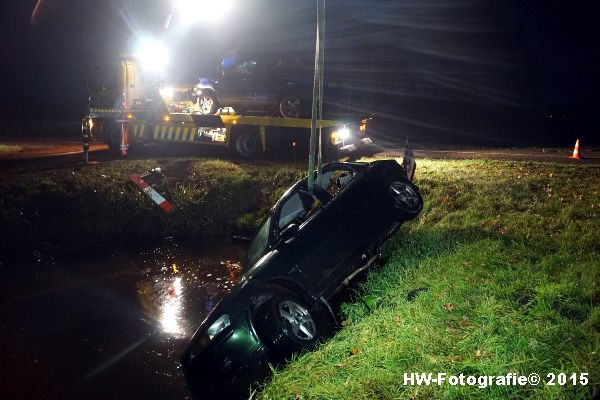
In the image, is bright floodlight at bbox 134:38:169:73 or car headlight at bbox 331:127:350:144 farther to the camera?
bright floodlight at bbox 134:38:169:73

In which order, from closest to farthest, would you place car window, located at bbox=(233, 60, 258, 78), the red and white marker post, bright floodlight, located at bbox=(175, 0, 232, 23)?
the red and white marker post < bright floodlight, located at bbox=(175, 0, 232, 23) < car window, located at bbox=(233, 60, 258, 78)

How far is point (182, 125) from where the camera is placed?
13688 millimetres

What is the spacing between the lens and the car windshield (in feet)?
16.9

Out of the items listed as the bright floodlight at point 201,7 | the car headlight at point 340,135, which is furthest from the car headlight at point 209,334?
the bright floodlight at point 201,7

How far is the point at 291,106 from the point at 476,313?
9.38 meters

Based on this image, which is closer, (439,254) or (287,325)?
(287,325)

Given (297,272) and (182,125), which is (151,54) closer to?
(182,125)

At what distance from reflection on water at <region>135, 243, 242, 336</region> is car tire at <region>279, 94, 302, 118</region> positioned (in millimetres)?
5151

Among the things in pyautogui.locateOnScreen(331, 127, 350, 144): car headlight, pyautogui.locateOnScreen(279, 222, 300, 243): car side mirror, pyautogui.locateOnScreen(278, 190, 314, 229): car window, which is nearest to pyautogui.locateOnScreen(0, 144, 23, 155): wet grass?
pyautogui.locateOnScreen(331, 127, 350, 144): car headlight

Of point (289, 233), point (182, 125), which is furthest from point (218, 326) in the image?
point (182, 125)

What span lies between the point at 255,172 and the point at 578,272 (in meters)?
A: 7.55

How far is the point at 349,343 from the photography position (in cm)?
417

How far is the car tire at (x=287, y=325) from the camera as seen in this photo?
4059mm

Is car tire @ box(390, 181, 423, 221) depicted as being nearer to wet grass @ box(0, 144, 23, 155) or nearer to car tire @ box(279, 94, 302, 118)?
car tire @ box(279, 94, 302, 118)
